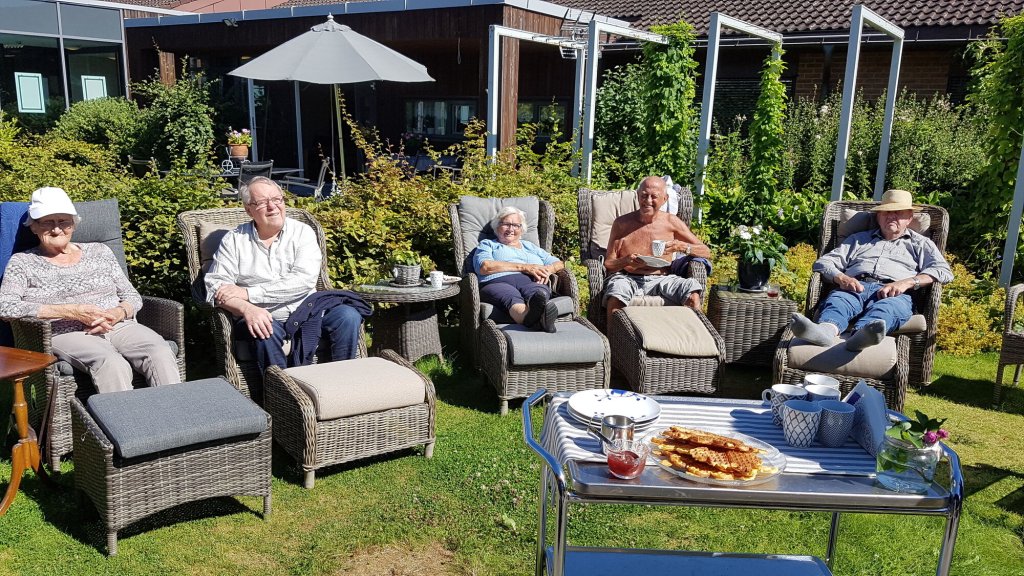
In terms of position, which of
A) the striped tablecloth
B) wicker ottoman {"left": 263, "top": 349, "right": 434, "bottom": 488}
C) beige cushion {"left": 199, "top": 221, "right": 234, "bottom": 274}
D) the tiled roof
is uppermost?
the tiled roof

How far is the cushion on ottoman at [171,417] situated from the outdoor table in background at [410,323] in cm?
155

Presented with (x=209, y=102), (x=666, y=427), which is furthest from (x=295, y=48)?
(x=209, y=102)

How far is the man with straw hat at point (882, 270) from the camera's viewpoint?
4625 mm

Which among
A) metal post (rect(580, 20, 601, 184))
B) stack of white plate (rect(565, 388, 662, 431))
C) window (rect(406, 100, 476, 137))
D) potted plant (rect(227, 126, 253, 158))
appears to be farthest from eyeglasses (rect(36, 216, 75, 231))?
window (rect(406, 100, 476, 137))

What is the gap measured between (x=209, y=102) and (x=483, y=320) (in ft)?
38.1

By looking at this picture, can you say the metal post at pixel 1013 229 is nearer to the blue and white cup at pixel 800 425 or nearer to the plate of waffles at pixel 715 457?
the blue and white cup at pixel 800 425

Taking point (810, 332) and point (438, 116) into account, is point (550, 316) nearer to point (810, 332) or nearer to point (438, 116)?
point (810, 332)

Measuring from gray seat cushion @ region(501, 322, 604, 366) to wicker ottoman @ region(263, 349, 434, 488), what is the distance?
690 millimetres

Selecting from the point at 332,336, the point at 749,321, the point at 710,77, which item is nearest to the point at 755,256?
the point at 749,321

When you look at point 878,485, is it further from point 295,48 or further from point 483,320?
point 295,48

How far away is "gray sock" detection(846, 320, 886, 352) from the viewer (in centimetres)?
402

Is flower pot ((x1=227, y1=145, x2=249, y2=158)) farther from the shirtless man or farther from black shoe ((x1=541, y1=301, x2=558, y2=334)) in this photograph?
black shoe ((x1=541, y1=301, x2=558, y2=334))

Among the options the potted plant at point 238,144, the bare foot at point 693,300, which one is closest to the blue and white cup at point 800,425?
the bare foot at point 693,300

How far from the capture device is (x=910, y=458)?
2102 millimetres
